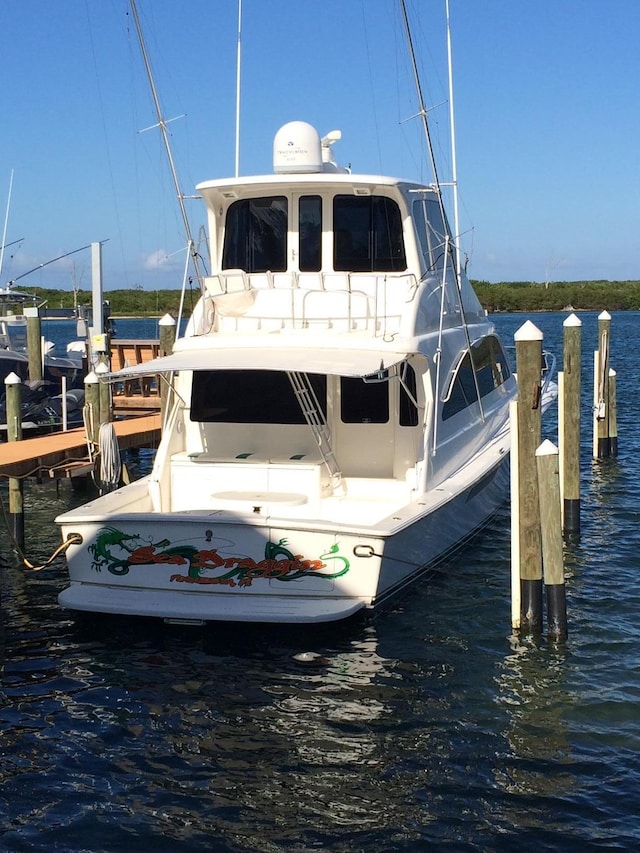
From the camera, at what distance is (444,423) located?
460 inches

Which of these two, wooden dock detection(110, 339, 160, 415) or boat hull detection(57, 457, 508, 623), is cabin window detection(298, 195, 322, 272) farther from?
wooden dock detection(110, 339, 160, 415)

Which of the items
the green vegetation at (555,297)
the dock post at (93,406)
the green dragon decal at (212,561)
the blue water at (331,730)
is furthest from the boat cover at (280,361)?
the green vegetation at (555,297)

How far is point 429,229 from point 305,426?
299 centimetres

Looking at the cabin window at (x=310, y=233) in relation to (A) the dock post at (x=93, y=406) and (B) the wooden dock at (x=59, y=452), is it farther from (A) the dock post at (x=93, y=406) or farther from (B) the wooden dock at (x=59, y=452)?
(B) the wooden dock at (x=59, y=452)

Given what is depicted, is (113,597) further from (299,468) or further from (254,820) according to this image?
(254,820)

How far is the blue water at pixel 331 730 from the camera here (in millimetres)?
6727

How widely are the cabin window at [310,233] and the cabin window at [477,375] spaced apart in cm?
214

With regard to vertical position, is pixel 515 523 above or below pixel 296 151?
below

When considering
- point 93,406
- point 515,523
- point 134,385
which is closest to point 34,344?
point 134,385

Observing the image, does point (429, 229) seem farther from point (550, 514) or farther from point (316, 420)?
point (550, 514)

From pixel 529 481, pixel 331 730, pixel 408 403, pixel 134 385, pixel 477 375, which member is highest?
pixel 477 375

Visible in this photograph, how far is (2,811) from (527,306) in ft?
341

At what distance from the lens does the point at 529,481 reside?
940 centimetres

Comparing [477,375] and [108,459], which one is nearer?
[108,459]
